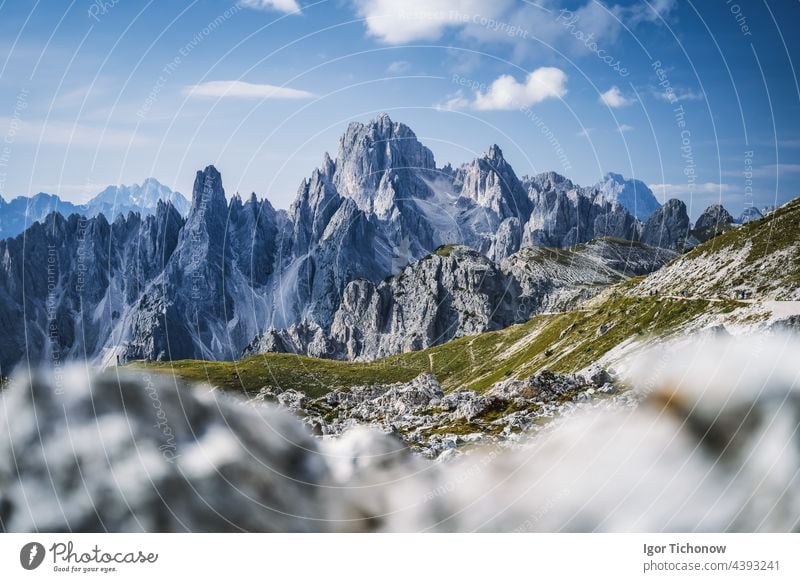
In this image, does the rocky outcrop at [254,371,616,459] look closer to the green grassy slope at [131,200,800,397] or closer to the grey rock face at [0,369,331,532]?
the grey rock face at [0,369,331,532]

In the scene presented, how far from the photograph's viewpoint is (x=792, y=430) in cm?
3306

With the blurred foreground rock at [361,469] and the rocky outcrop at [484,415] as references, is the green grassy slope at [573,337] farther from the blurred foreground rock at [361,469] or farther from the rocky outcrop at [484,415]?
the blurred foreground rock at [361,469]

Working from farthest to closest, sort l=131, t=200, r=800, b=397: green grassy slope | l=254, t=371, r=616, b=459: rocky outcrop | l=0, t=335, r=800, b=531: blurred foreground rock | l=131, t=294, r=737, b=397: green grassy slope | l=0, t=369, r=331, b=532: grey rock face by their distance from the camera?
l=131, t=294, r=737, b=397: green grassy slope → l=131, t=200, r=800, b=397: green grassy slope → l=254, t=371, r=616, b=459: rocky outcrop → l=0, t=335, r=800, b=531: blurred foreground rock → l=0, t=369, r=331, b=532: grey rock face

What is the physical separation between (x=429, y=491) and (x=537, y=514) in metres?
5.01

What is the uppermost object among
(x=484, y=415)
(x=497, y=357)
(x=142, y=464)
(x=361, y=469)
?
(x=142, y=464)

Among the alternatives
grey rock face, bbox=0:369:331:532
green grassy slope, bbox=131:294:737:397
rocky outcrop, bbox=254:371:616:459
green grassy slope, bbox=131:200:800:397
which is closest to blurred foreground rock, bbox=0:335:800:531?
grey rock face, bbox=0:369:331:532

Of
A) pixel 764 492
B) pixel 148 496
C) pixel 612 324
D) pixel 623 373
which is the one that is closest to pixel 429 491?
pixel 148 496

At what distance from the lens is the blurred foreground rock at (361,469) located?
25.5m

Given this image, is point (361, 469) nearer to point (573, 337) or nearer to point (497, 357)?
point (573, 337)

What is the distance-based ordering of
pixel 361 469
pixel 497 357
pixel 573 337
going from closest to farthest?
1. pixel 361 469
2. pixel 573 337
3. pixel 497 357

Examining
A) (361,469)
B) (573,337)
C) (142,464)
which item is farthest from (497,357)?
(142,464)

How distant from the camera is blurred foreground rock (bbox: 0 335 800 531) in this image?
2550 centimetres

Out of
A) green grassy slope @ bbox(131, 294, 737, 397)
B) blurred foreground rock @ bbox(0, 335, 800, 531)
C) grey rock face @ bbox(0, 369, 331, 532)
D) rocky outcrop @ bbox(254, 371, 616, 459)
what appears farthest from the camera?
green grassy slope @ bbox(131, 294, 737, 397)

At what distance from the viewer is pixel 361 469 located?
2872 cm
